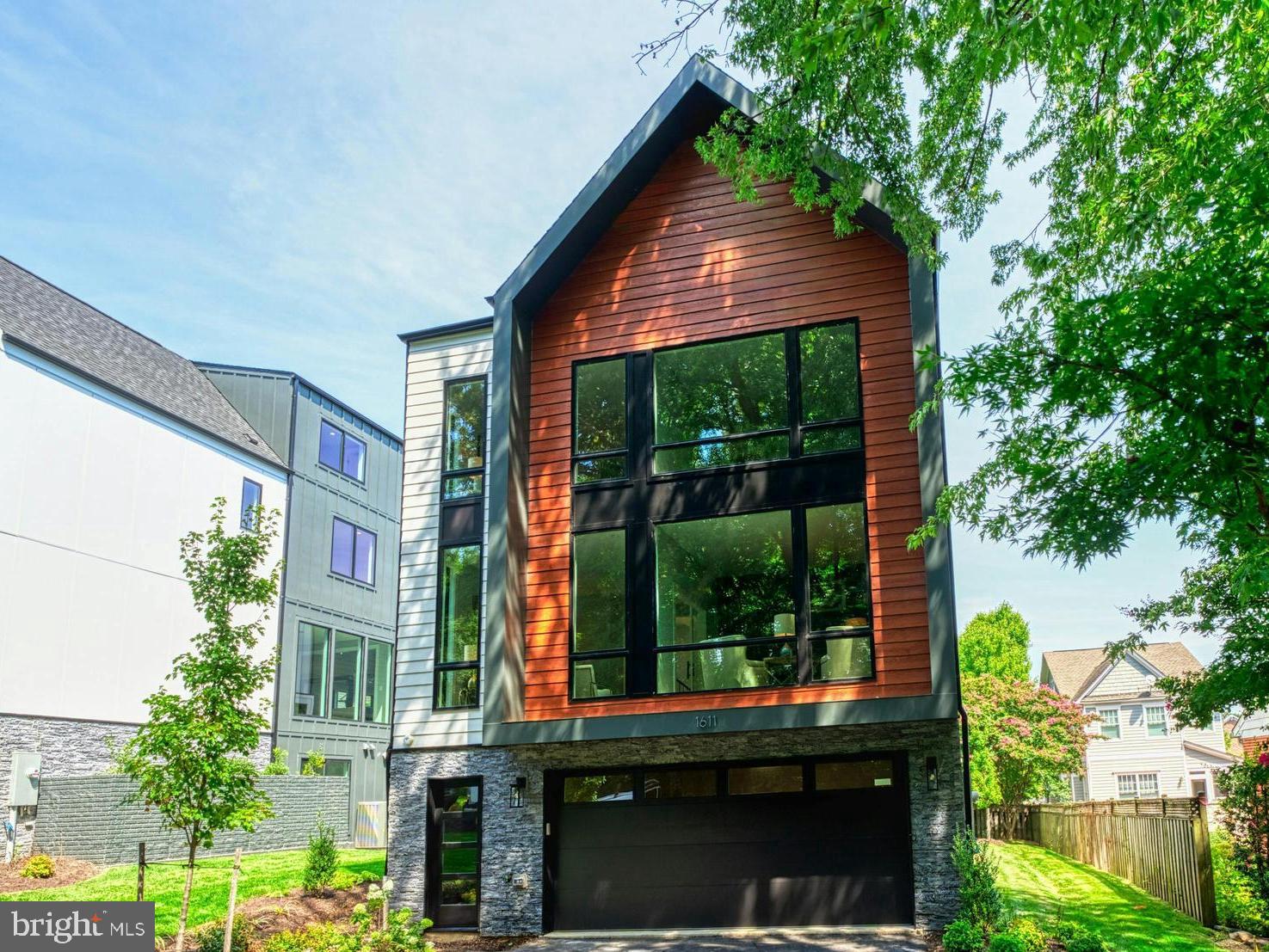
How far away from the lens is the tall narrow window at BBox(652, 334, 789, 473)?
1334 centimetres

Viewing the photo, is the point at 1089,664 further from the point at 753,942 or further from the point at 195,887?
the point at 195,887

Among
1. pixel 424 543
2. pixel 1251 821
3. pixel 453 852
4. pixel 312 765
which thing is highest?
pixel 424 543

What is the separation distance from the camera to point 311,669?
28484 mm

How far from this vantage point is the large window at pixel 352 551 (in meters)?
30.1

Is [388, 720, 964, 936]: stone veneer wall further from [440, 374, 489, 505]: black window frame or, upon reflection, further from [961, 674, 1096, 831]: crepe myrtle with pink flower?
[961, 674, 1096, 831]: crepe myrtle with pink flower

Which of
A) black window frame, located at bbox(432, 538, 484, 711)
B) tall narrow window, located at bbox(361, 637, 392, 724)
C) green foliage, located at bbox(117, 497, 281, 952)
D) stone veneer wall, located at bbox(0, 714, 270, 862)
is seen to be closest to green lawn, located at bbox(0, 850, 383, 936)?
stone veneer wall, located at bbox(0, 714, 270, 862)

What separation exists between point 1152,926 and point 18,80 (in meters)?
21.7

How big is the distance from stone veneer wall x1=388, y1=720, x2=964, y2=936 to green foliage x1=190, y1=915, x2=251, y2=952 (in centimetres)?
226

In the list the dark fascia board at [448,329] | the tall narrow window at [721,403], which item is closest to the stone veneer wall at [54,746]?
the dark fascia board at [448,329]

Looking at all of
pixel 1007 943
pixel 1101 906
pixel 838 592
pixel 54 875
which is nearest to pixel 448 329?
pixel 838 592

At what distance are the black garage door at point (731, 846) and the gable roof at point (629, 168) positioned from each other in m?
6.62

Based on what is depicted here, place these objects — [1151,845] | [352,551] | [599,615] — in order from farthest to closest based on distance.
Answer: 1. [352,551]
2. [1151,845]
3. [599,615]

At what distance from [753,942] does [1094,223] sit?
8598 mm

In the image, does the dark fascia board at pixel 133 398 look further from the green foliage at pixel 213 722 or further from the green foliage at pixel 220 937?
the green foliage at pixel 220 937
